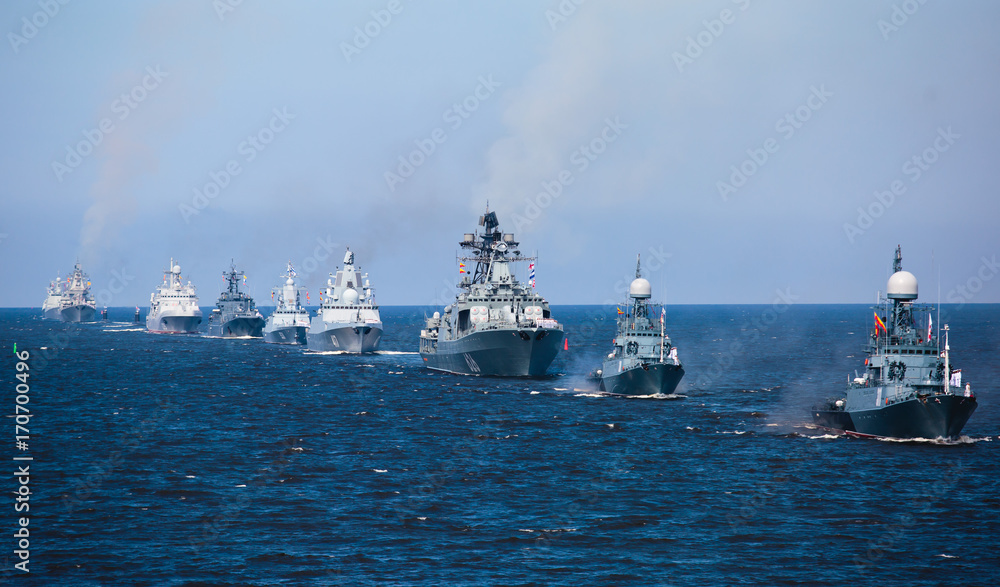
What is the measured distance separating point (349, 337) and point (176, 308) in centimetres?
8520

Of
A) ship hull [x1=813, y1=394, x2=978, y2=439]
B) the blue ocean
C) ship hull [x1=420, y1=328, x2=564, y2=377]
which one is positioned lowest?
the blue ocean

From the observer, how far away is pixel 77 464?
Answer: 41.7 meters

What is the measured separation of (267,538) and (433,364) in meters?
64.4

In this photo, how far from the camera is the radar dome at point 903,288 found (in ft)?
160

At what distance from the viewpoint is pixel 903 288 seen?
49000mm

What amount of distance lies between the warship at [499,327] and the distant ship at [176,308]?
112122mm

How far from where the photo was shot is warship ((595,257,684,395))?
64.4 metres

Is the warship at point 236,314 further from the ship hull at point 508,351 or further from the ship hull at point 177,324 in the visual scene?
the ship hull at point 508,351

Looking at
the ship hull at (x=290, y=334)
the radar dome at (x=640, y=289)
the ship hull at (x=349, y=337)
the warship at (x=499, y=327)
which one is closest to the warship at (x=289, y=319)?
the ship hull at (x=290, y=334)

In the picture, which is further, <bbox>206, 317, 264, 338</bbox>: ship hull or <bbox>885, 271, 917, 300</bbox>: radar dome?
<bbox>206, 317, 264, 338</bbox>: ship hull

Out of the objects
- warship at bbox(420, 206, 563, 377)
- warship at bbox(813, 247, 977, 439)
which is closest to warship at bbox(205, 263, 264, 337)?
warship at bbox(420, 206, 563, 377)

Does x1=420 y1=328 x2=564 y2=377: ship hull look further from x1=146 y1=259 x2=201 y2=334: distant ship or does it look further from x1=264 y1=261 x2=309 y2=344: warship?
x1=146 y1=259 x2=201 y2=334: distant ship

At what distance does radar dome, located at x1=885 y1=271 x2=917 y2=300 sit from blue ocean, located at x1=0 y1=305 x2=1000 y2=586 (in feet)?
28.1

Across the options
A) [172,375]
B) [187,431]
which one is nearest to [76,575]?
[187,431]
